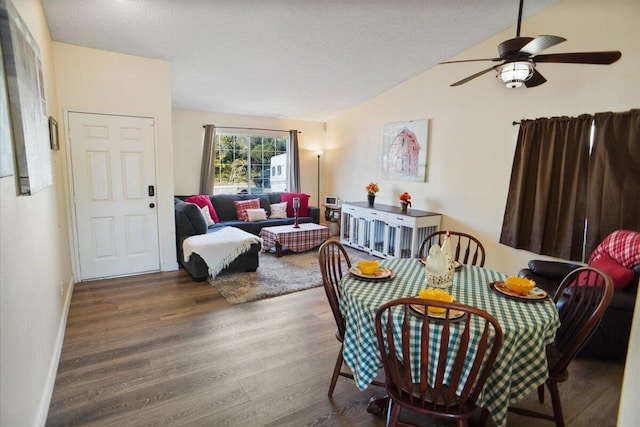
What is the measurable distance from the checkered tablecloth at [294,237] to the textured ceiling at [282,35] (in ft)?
7.21

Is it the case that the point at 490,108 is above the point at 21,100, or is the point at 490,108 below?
above

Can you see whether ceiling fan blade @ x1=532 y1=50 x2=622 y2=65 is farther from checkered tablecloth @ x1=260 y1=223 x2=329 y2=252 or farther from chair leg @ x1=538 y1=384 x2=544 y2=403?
checkered tablecloth @ x1=260 y1=223 x2=329 y2=252

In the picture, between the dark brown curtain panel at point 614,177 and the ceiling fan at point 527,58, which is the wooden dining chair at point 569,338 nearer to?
the ceiling fan at point 527,58

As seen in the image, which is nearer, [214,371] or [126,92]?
[214,371]

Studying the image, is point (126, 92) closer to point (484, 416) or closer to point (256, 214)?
point (256, 214)

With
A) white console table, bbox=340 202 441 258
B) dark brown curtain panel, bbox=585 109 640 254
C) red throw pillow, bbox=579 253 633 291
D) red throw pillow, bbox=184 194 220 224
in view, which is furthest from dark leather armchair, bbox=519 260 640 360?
red throw pillow, bbox=184 194 220 224

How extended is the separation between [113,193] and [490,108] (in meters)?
4.62

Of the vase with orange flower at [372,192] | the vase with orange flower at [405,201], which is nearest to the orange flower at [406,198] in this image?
the vase with orange flower at [405,201]

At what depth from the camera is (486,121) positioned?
4.18 metres

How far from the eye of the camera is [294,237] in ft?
16.7

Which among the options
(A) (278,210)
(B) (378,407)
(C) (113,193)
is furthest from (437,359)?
(A) (278,210)

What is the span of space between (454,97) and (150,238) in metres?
4.35

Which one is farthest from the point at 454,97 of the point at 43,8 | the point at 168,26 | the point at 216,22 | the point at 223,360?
the point at 43,8

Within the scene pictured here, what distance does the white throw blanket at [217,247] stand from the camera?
12.8 ft
